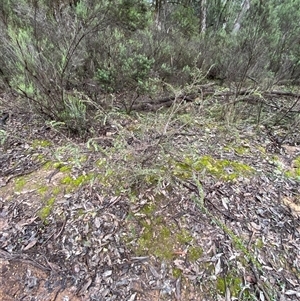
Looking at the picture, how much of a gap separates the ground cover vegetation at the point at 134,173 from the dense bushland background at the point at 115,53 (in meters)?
0.03

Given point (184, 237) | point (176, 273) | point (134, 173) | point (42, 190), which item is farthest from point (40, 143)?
point (176, 273)

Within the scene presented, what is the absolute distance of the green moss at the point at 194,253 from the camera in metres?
1.70

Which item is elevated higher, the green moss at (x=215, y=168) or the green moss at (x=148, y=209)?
the green moss at (x=215, y=168)

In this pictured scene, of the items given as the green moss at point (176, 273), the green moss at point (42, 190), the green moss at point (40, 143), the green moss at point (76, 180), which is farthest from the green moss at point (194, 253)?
the green moss at point (40, 143)

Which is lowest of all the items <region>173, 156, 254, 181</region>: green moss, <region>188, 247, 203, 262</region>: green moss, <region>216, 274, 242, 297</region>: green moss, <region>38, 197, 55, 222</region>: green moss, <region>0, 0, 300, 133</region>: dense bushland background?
<region>38, 197, 55, 222</region>: green moss

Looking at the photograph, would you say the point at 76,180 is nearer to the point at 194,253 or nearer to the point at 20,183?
the point at 20,183

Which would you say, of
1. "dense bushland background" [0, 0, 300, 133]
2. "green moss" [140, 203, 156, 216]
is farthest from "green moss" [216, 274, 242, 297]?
"dense bushland background" [0, 0, 300, 133]

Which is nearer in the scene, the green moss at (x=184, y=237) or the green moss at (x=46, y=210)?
the green moss at (x=184, y=237)

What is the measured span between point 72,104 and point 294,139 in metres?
3.21

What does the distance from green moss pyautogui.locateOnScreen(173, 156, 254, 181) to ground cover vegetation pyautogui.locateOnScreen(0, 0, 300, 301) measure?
17mm

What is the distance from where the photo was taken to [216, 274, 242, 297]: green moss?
1542mm

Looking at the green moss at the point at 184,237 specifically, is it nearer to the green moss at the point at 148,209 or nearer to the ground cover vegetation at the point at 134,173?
the ground cover vegetation at the point at 134,173

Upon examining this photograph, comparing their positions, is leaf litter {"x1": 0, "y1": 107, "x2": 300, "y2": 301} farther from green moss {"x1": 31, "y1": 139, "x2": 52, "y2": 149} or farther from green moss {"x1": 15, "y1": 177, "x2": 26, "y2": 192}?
green moss {"x1": 31, "y1": 139, "x2": 52, "y2": 149}

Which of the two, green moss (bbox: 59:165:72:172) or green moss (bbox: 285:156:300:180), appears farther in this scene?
green moss (bbox: 285:156:300:180)
